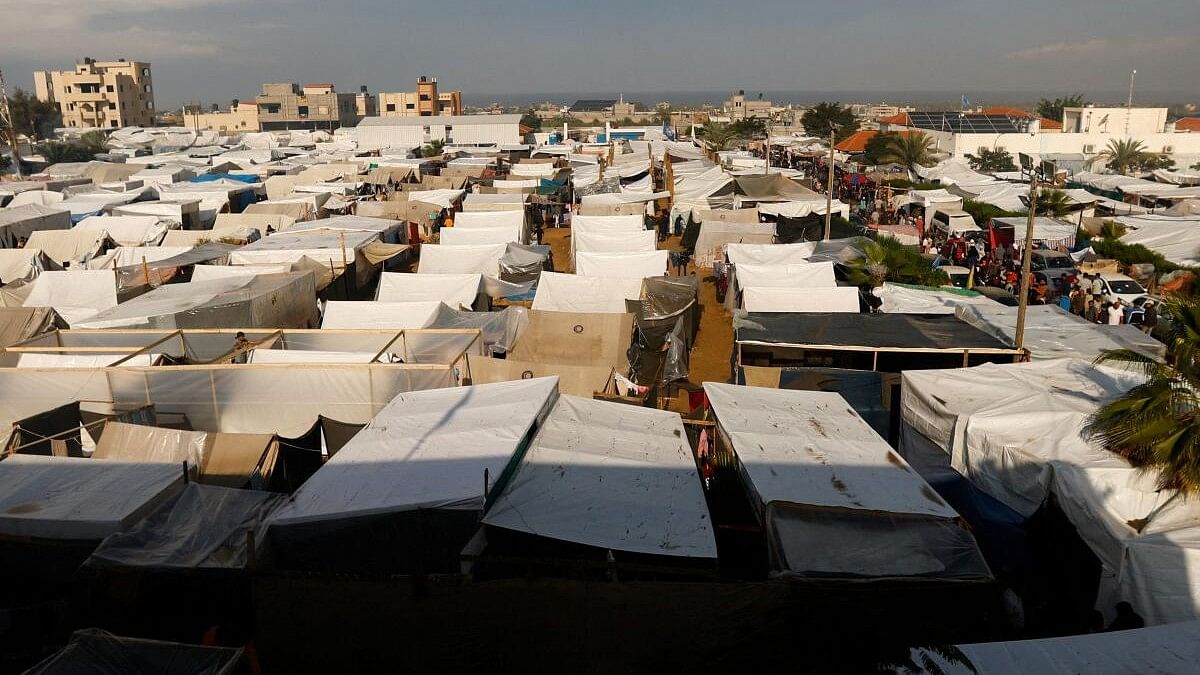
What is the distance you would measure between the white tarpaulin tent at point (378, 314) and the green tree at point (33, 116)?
62234mm

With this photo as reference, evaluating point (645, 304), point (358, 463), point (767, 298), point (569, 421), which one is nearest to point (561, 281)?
point (645, 304)

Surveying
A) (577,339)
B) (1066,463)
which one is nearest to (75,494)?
(577,339)

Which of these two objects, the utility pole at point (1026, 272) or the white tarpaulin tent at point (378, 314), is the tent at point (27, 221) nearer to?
the white tarpaulin tent at point (378, 314)

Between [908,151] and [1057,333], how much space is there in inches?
1183

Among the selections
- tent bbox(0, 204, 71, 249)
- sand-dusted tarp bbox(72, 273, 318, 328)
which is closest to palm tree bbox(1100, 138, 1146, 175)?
sand-dusted tarp bbox(72, 273, 318, 328)

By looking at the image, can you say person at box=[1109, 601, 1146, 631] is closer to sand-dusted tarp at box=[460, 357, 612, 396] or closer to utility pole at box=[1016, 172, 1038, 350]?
utility pole at box=[1016, 172, 1038, 350]

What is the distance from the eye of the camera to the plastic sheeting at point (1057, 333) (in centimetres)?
1030

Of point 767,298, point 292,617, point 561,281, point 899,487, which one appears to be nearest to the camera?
point 292,617

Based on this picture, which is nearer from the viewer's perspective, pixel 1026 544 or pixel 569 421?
pixel 1026 544

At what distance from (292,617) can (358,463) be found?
2.02 m

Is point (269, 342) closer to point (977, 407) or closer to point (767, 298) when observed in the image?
point (767, 298)

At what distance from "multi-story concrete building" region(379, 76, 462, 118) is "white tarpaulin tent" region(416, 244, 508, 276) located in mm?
75427

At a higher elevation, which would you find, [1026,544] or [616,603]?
[616,603]

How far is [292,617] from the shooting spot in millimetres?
4938
